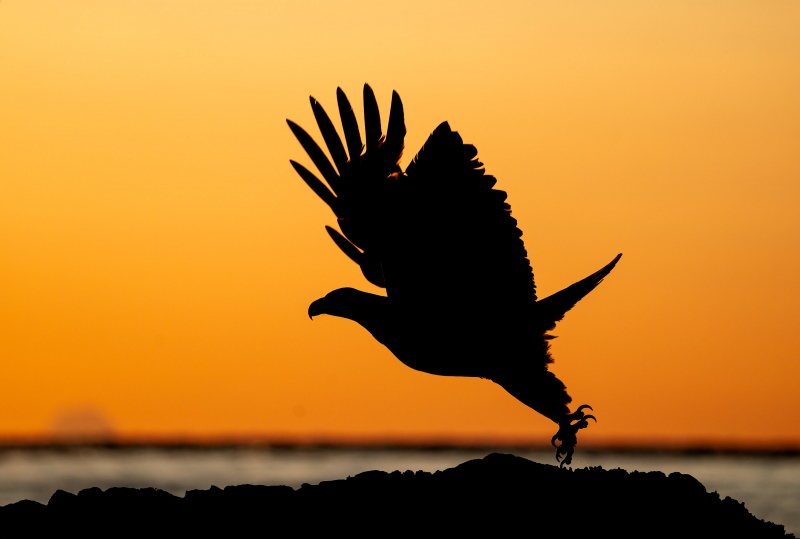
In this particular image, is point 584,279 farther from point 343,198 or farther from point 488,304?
point 343,198

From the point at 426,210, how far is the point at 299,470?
53.7 m

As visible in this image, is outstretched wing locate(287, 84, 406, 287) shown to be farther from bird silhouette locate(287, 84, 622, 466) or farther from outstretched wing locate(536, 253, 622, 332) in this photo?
outstretched wing locate(536, 253, 622, 332)

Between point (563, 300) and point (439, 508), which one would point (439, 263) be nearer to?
point (563, 300)

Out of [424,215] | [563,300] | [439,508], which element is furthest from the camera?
[563,300]

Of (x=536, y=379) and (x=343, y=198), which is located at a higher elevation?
(x=343, y=198)

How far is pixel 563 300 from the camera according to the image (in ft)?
39.7

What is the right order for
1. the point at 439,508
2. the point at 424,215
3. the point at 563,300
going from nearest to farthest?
the point at 439,508 < the point at 424,215 < the point at 563,300

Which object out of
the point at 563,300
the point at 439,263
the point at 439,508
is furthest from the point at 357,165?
the point at 439,508

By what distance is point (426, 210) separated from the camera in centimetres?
1146

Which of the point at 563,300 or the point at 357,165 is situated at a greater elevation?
the point at 357,165

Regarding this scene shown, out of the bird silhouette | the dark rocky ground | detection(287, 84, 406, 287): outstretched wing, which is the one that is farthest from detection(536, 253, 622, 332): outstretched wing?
the dark rocky ground

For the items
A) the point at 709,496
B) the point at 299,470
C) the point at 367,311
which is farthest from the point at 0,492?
the point at 709,496

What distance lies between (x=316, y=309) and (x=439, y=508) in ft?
11.2

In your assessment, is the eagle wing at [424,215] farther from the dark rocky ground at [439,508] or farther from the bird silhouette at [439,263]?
the dark rocky ground at [439,508]
